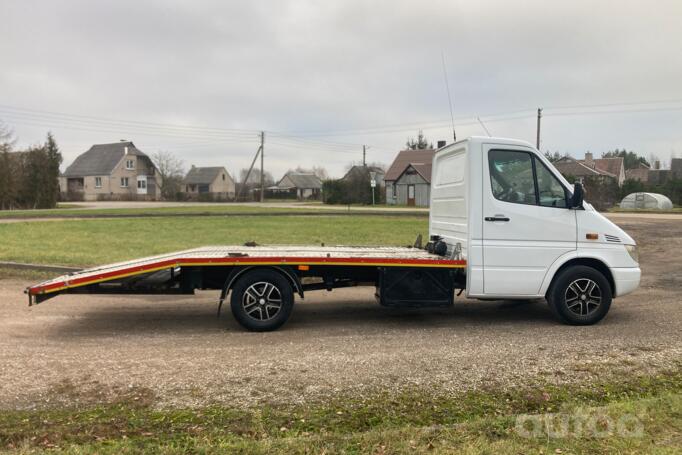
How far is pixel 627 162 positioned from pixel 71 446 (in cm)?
11533

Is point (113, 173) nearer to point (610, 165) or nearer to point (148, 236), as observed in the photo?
point (148, 236)

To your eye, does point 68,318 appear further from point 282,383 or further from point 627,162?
point 627,162

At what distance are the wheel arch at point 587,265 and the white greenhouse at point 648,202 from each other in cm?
4319

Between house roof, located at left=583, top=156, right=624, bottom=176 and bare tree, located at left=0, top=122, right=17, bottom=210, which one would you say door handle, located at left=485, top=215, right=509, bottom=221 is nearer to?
bare tree, located at left=0, top=122, right=17, bottom=210

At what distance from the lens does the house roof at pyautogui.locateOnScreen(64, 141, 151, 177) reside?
80.4 meters

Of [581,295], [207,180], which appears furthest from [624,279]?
[207,180]

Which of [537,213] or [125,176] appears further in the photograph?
[125,176]

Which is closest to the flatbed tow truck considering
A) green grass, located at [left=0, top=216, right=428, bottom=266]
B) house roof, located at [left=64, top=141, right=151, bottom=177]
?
green grass, located at [left=0, top=216, right=428, bottom=266]

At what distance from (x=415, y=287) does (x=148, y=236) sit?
1183 centimetres

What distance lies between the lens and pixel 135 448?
132 inches

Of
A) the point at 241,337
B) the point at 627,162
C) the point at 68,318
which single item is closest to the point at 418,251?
the point at 241,337

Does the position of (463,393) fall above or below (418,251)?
below

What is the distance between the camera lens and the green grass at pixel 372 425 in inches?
134

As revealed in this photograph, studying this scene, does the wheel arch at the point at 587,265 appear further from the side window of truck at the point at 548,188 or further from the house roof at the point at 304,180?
the house roof at the point at 304,180
